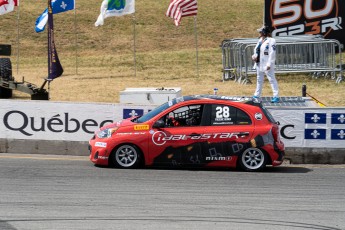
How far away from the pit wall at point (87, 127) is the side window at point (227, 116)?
4.71ft

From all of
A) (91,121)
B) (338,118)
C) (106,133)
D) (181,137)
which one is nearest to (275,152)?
(181,137)

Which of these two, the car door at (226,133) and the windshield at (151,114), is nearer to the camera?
the car door at (226,133)

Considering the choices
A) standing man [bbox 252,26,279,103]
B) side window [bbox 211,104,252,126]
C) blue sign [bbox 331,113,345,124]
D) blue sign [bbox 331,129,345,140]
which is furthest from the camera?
standing man [bbox 252,26,279,103]

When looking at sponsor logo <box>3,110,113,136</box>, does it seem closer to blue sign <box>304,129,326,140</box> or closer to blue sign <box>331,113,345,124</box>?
blue sign <box>304,129,326,140</box>

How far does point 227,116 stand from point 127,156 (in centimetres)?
197

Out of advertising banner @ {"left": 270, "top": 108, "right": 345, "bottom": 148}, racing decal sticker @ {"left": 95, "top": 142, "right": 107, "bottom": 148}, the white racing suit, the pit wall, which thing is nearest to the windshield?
racing decal sticker @ {"left": 95, "top": 142, "right": 107, "bottom": 148}

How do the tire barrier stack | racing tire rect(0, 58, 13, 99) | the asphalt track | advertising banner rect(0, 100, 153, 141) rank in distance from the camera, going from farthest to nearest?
the tire barrier stack, racing tire rect(0, 58, 13, 99), advertising banner rect(0, 100, 153, 141), the asphalt track

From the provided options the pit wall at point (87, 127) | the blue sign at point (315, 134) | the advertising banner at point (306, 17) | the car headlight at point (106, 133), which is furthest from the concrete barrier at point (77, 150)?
the advertising banner at point (306, 17)

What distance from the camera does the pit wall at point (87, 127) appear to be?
Answer: 17969mm

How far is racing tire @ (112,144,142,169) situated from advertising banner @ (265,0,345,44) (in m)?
14.7

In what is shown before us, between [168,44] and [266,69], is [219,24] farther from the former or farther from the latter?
[266,69]

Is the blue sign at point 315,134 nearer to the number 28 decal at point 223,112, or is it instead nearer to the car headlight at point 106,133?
the number 28 decal at point 223,112

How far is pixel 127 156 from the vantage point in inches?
653

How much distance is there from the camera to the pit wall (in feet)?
59.0
